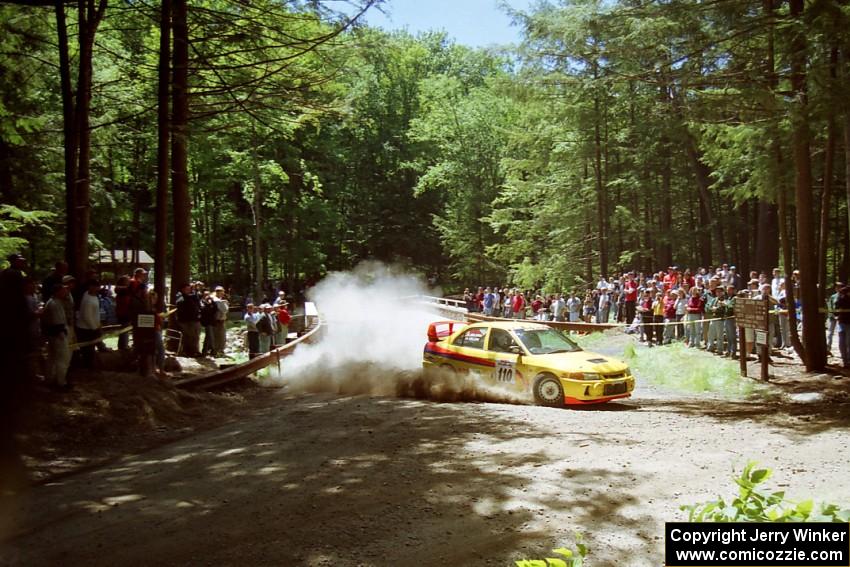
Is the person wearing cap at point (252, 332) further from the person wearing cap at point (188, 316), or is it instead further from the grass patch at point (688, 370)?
the grass patch at point (688, 370)

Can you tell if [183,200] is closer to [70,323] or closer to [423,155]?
[70,323]

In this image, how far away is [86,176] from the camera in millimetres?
15078

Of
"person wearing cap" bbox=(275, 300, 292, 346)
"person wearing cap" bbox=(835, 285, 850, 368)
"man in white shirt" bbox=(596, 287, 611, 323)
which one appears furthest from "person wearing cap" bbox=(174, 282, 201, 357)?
"man in white shirt" bbox=(596, 287, 611, 323)

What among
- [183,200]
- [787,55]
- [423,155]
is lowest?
[183,200]

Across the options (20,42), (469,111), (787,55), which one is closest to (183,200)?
(20,42)

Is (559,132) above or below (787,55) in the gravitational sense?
above

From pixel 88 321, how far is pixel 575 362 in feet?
30.1

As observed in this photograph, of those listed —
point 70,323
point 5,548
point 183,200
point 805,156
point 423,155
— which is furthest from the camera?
point 423,155

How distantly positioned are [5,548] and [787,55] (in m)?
14.6

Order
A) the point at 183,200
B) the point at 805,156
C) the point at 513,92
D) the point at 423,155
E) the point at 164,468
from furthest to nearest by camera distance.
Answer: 1. the point at 423,155
2. the point at 513,92
3. the point at 183,200
4. the point at 805,156
5. the point at 164,468

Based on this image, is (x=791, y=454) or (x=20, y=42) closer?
(x=791, y=454)

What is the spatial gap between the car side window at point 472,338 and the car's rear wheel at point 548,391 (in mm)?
1586

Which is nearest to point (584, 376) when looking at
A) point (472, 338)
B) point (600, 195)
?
point (472, 338)

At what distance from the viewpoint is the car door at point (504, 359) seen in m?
13.8
